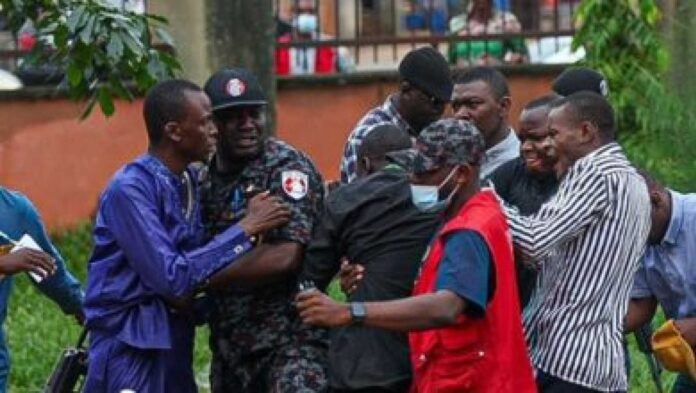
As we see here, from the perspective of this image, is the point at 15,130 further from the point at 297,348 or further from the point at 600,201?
the point at 600,201

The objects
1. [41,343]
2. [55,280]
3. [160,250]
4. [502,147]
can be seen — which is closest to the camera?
[160,250]

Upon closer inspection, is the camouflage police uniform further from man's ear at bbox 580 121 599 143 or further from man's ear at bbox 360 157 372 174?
man's ear at bbox 580 121 599 143

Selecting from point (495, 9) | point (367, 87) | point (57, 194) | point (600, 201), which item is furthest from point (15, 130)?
point (600, 201)

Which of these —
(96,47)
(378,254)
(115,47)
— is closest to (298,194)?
(378,254)

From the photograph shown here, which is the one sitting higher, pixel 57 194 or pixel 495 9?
pixel 495 9

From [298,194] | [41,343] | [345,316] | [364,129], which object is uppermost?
[364,129]

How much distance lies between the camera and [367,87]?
16547 mm

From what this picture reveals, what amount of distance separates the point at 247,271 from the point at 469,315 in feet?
3.80

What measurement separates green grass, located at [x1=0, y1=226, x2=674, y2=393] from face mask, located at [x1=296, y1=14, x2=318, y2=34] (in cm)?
289

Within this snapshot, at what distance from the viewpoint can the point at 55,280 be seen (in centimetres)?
933

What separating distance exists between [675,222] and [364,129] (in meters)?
1.50

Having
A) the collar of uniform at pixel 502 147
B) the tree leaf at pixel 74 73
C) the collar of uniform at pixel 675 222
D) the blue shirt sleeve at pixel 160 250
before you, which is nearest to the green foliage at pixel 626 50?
A: the collar of uniform at pixel 502 147

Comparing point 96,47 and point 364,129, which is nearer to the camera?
point 364,129

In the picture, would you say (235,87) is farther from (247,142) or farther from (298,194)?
(298,194)
